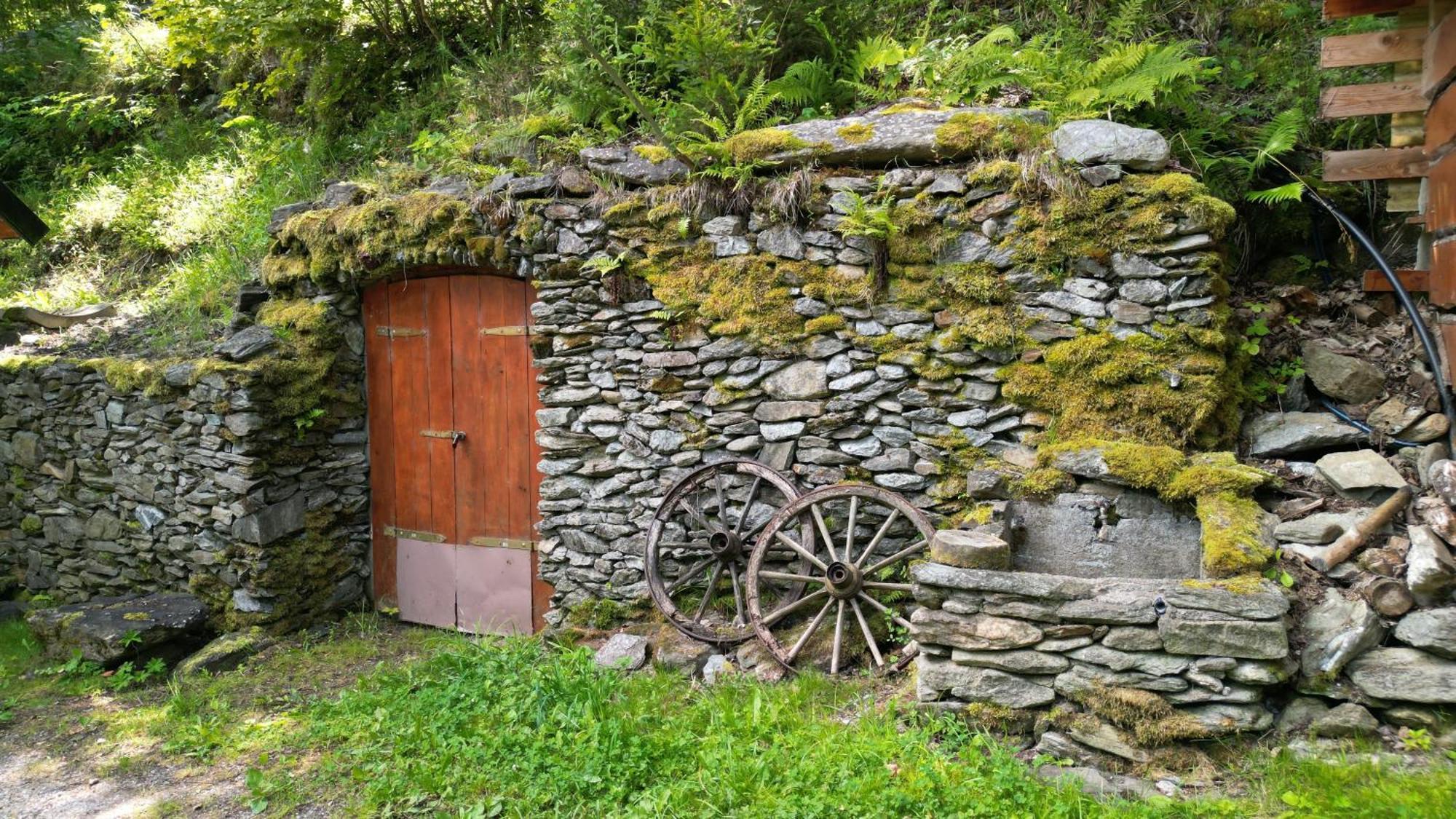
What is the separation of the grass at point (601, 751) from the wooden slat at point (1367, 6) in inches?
136

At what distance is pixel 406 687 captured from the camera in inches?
185

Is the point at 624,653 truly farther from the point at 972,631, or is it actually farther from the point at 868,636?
the point at 972,631

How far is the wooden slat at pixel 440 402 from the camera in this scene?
6.15 metres

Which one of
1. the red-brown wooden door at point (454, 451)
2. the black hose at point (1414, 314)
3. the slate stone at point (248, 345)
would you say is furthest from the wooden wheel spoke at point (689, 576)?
the black hose at point (1414, 314)

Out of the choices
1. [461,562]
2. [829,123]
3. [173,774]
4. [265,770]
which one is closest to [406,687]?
[265,770]

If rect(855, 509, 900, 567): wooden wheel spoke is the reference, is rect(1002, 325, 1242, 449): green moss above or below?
above

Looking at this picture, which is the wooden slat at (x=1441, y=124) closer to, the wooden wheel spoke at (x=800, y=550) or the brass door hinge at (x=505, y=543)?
the wooden wheel spoke at (x=800, y=550)

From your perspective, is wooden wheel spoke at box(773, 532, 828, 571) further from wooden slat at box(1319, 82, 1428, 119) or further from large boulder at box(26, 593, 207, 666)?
large boulder at box(26, 593, 207, 666)

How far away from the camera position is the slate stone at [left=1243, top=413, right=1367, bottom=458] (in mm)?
4137

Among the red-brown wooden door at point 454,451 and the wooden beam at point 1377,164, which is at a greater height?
the wooden beam at point 1377,164

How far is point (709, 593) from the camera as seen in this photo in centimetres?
491

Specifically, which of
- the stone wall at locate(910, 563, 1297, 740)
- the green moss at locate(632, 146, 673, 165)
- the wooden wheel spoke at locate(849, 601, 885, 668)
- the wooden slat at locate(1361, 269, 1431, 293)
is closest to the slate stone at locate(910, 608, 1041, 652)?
the stone wall at locate(910, 563, 1297, 740)

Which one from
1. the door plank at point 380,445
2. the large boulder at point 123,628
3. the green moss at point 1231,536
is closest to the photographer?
the green moss at point 1231,536

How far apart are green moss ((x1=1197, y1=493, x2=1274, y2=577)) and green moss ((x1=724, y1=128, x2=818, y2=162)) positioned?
2747 millimetres
